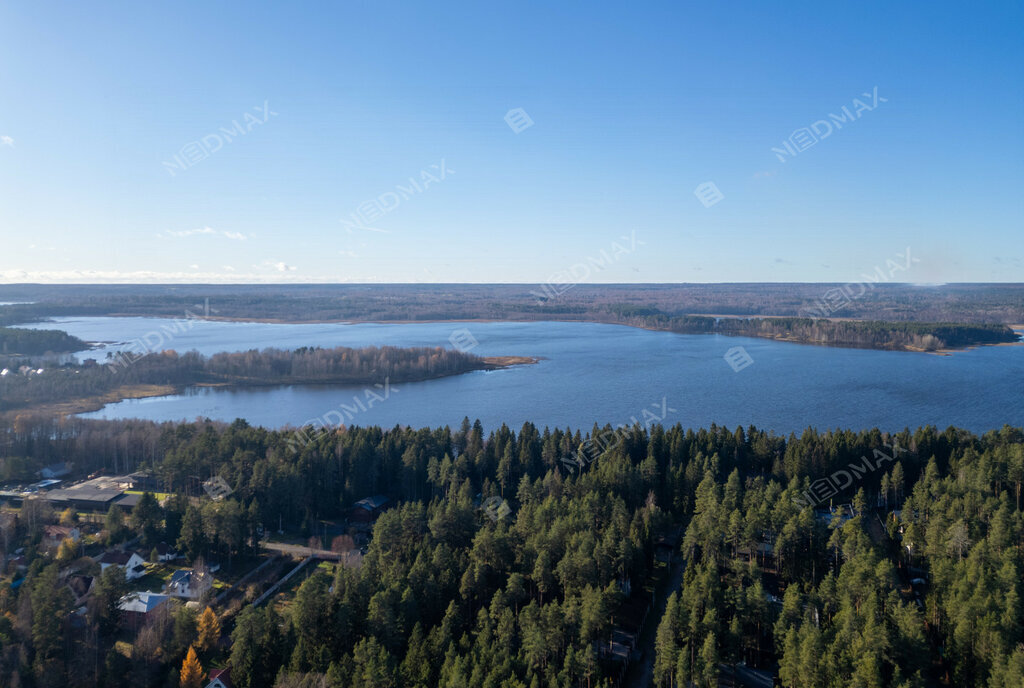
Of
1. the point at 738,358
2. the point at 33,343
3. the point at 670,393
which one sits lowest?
the point at 670,393

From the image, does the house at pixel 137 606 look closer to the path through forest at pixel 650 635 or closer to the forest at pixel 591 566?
the forest at pixel 591 566

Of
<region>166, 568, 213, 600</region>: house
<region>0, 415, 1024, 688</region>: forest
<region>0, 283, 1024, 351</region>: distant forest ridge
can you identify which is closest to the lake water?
<region>0, 283, 1024, 351</region>: distant forest ridge

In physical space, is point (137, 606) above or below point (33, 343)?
below

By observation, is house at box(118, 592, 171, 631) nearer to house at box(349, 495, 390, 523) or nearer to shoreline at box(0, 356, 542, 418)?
house at box(349, 495, 390, 523)

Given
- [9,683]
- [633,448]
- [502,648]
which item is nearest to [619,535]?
[502,648]

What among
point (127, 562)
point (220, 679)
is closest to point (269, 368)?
point (127, 562)

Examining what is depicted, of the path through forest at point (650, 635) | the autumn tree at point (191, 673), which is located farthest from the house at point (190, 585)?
the path through forest at point (650, 635)

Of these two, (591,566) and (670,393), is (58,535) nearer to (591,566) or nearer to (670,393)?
(591,566)

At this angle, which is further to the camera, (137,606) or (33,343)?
(33,343)
